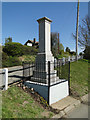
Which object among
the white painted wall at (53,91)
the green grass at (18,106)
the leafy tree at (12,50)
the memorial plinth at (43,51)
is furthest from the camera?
the leafy tree at (12,50)

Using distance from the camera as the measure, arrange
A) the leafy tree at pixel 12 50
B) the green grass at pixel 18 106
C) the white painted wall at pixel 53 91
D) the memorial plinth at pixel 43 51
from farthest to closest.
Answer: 1. the leafy tree at pixel 12 50
2. the memorial plinth at pixel 43 51
3. the white painted wall at pixel 53 91
4. the green grass at pixel 18 106

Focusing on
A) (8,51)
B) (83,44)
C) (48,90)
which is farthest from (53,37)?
(48,90)

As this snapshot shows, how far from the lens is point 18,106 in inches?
108

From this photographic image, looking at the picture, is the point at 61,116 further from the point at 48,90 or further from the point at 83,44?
the point at 83,44

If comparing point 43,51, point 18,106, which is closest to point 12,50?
point 43,51

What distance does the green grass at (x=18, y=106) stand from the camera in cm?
245

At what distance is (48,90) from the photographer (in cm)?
349

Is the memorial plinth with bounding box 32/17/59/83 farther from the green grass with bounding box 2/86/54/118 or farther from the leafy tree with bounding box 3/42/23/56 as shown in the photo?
the leafy tree with bounding box 3/42/23/56

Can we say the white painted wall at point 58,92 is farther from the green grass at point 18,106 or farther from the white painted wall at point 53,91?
the green grass at point 18,106

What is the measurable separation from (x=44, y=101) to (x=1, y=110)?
1569 millimetres

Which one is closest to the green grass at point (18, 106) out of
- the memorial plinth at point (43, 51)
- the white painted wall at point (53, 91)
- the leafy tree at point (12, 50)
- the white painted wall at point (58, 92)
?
the white painted wall at point (53, 91)

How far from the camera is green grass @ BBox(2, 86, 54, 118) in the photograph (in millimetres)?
2448

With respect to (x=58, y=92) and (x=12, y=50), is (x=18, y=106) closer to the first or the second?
(x=58, y=92)

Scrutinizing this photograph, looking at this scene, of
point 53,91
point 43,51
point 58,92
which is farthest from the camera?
point 43,51
